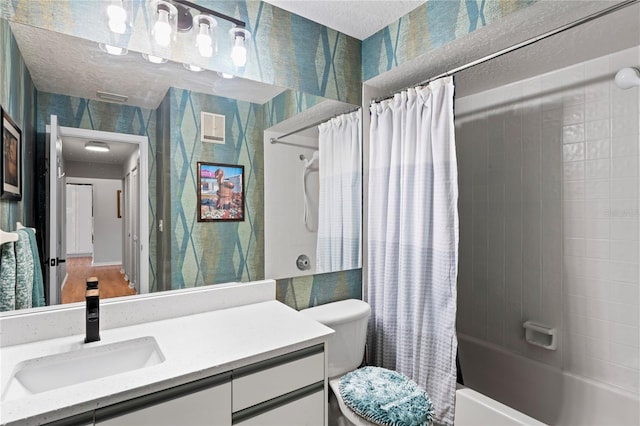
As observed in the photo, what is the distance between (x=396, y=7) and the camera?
1854 millimetres

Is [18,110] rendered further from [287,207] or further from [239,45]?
[287,207]

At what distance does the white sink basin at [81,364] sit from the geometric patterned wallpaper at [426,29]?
189cm

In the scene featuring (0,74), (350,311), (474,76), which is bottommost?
(350,311)

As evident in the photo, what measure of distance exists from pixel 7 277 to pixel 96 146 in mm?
580

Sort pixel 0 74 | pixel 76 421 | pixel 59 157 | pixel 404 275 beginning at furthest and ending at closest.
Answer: pixel 404 275 → pixel 59 157 → pixel 0 74 → pixel 76 421

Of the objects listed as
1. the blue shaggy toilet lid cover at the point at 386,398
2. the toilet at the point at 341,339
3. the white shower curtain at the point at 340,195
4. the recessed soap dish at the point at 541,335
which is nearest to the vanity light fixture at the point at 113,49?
the white shower curtain at the point at 340,195

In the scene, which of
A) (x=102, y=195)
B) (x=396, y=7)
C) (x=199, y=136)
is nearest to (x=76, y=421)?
(x=102, y=195)

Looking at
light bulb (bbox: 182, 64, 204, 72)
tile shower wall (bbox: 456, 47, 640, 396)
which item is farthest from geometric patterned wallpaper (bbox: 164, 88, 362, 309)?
tile shower wall (bbox: 456, 47, 640, 396)

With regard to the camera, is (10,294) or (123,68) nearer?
(10,294)

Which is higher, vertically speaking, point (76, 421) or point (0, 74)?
point (0, 74)

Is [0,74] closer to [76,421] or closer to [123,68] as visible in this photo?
[123,68]

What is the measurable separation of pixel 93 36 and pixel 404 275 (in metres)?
1.87

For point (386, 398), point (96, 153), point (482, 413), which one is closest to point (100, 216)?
point (96, 153)

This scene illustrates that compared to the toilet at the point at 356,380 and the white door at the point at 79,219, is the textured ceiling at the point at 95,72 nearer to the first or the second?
the white door at the point at 79,219
